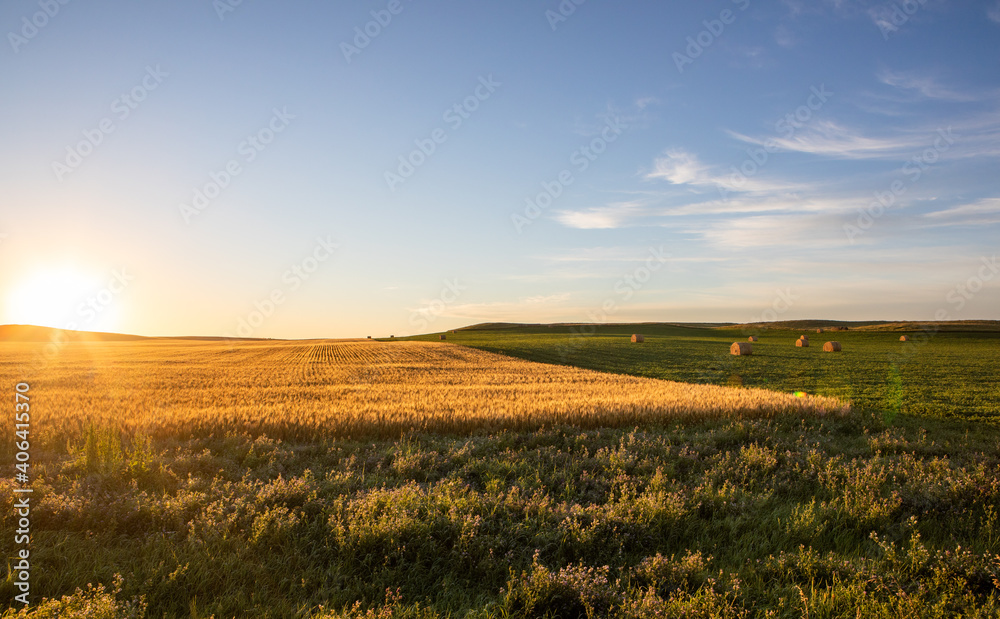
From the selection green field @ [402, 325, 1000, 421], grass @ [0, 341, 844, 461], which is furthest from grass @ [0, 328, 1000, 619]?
green field @ [402, 325, 1000, 421]

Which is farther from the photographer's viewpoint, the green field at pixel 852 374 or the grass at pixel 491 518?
the green field at pixel 852 374

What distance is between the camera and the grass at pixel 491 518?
487 centimetres

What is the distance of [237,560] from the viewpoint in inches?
211

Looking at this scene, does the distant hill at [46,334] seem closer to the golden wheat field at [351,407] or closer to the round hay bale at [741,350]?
the golden wheat field at [351,407]

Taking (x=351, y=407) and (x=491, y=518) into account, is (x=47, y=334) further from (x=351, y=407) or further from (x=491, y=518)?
(x=491, y=518)

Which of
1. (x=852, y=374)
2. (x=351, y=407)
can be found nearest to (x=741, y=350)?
(x=852, y=374)

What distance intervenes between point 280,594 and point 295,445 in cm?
548

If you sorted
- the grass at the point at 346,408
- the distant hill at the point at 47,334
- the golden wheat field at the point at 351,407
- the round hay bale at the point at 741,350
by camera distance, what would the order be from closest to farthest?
1. the grass at the point at 346,408
2. the golden wheat field at the point at 351,407
3. the round hay bale at the point at 741,350
4. the distant hill at the point at 47,334

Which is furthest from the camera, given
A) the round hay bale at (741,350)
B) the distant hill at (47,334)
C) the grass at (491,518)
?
the distant hill at (47,334)

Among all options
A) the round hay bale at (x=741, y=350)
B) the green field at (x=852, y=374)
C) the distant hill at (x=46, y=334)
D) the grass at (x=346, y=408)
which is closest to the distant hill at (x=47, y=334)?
the distant hill at (x=46, y=334)

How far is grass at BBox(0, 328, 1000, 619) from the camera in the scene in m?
4.87

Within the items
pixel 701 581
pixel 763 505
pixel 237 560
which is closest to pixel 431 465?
pixel 237 560

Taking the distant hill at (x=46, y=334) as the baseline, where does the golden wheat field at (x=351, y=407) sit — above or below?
above

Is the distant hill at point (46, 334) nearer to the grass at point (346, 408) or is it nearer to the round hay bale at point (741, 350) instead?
the grass at point (346, 408)
